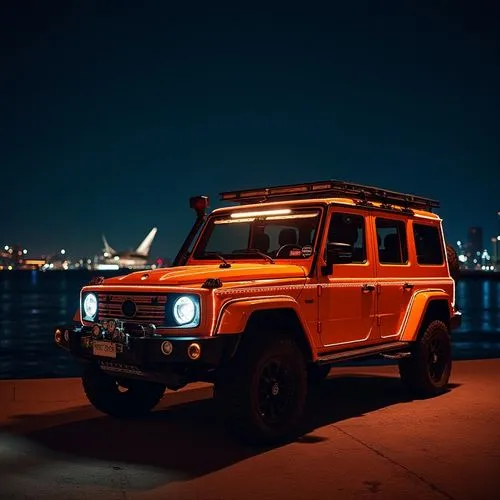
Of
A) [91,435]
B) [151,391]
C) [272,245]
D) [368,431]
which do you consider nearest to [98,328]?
[91,435]

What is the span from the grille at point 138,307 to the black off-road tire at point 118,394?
75 centimetres

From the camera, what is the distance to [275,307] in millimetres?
6160

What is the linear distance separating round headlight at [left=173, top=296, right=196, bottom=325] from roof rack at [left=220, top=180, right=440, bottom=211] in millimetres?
2164

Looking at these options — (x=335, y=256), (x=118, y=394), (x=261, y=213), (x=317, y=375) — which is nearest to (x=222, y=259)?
(x=261, y=213)

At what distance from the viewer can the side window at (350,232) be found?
7.21 metres

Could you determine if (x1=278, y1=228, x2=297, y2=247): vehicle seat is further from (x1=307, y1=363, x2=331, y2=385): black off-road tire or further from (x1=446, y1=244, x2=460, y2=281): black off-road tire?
(x1=446, y1=244, x2=460, y2=281): black off-road tire

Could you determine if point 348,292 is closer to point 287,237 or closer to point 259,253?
point 287,237

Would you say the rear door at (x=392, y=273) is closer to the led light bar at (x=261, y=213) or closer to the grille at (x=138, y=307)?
the led light bar at (x=261, y=213)

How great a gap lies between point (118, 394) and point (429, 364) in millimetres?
3714

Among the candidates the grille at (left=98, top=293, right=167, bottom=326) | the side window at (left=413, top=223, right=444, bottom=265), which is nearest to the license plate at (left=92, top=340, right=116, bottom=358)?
the grille at (left=98, top=293, right=167, bottom=326)

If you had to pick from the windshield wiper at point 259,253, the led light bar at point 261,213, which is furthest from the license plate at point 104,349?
the led light bar at point 261,213

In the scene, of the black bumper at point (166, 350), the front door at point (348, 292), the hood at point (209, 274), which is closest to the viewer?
the black bumper at point (166, 350)

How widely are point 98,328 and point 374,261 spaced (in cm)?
308

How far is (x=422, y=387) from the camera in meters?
8.38
